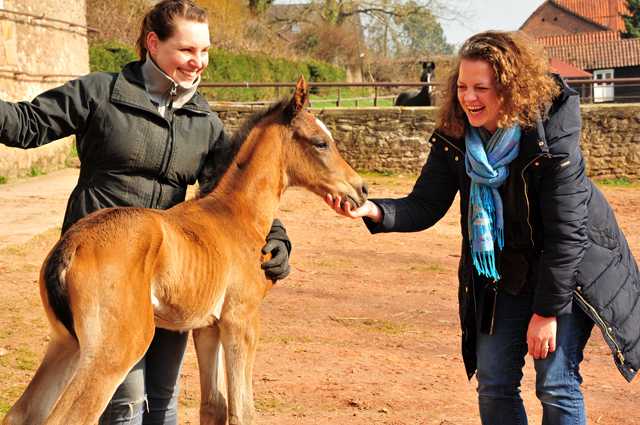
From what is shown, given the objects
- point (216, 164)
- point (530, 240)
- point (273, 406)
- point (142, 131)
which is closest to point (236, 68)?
point (273, 406)

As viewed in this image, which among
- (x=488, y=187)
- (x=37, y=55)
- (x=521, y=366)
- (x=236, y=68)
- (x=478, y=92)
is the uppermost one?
(x=236, y=68)

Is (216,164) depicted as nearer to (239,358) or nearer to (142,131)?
(142,131)

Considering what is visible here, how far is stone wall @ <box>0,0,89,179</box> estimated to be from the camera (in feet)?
34.8

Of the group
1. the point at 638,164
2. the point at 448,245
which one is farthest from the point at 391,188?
the point at 638,164

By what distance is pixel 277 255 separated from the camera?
9.20ft

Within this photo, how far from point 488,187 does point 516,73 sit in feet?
1.56

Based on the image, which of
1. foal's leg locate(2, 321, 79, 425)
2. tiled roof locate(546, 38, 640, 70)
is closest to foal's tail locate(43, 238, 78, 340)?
foal's leg locate(2, 321, 79, 425)

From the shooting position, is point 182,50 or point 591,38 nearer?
point 182,50

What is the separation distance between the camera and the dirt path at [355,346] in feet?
11.7

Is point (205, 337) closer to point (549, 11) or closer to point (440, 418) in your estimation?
point (440, 418)

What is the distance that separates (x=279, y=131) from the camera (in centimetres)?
306

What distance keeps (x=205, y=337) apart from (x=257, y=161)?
0.90m

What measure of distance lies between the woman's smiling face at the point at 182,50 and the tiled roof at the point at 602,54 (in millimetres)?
36931

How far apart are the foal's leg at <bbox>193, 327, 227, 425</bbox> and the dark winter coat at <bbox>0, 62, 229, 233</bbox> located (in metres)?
0.65
